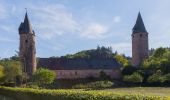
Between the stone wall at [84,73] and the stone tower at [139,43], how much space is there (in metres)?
5.46

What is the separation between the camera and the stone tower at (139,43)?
4486 inches

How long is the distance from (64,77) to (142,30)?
930 inches

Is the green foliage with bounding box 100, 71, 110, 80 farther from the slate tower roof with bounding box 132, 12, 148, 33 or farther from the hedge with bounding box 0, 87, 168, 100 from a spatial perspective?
the hedge with bounding box 0, 87, 168, 100

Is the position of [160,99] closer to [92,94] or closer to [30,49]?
[92,94]

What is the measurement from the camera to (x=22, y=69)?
3962 inches

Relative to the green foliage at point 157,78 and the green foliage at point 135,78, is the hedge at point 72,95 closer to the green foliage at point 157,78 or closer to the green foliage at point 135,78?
the green foliage at point 157,78

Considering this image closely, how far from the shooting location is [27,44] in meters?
106

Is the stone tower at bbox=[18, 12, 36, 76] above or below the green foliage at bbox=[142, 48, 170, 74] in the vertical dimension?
above

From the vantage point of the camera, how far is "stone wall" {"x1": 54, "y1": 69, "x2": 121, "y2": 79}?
11087 cm

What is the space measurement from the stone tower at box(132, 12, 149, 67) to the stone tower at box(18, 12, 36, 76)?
85.6 ft

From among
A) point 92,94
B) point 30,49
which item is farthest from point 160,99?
point 30,49

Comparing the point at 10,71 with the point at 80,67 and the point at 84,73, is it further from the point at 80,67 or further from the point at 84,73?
the point at 84,73

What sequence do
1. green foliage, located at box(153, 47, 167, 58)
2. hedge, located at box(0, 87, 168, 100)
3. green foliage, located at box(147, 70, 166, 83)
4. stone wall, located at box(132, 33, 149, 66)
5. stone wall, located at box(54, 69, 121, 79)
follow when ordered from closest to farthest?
hedge, located at box(0, 87, 168, 100) → green foliage, located at box(147, 70, 166, 83) → stone wall, located at box(54, 69, 121, 79) → stone wall, located at box(132, 33, 149, 66) → green foliage, located at box(153, 47, 167, 58)

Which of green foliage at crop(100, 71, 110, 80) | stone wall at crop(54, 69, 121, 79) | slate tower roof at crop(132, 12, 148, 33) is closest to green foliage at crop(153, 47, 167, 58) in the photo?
slate tower roof at crop(132, 12, 148, 33)
